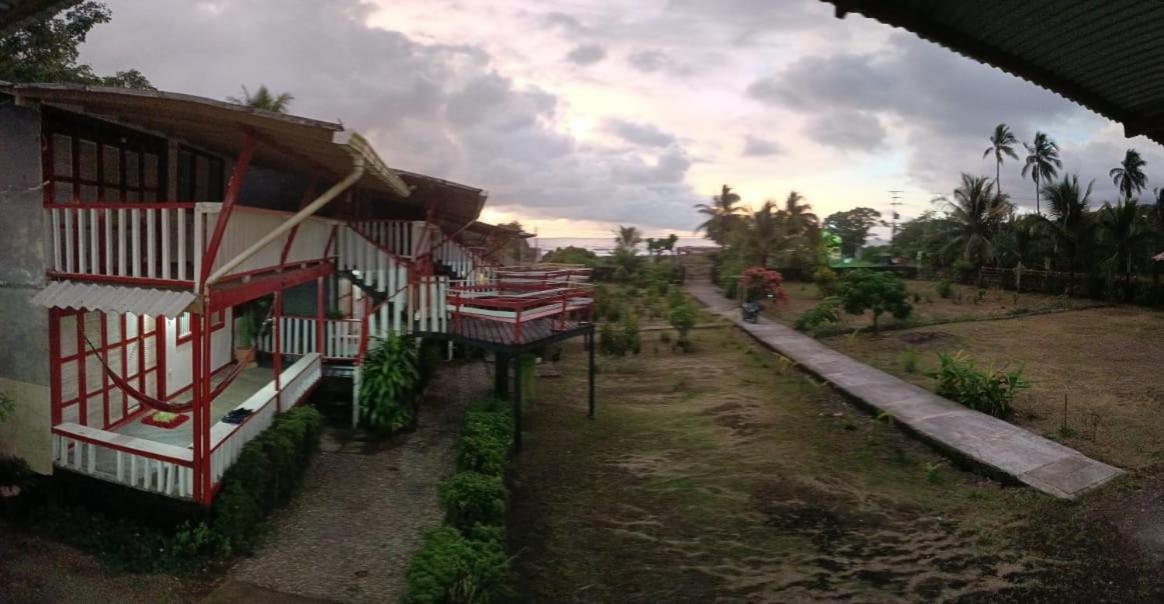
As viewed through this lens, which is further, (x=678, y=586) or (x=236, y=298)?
(x=236, y=298)

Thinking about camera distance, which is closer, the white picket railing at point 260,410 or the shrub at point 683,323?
the white picket railing at point 260,410

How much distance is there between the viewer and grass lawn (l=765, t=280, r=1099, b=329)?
23.7 meters

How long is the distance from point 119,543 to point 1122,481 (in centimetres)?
1162

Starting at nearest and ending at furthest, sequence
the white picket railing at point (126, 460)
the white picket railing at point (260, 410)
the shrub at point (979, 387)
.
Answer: the white picket railing at point (126, 460), the white picket railing at point (260, 410), the shrub at point (979, 387)

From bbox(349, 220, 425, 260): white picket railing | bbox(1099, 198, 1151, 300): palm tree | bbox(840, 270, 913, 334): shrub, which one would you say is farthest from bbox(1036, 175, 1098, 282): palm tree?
bbox(349, 220, 425, 260): white picket railing

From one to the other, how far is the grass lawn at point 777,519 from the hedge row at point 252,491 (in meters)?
2.78

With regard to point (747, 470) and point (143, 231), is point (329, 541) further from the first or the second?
point (747, 470)

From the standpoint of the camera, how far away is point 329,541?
741 centimetres

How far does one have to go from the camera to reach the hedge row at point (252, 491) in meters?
6.87

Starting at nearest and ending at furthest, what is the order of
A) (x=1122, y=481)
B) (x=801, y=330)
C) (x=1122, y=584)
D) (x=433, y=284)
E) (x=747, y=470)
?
A: (x=1122, y=584)
(x=1122, y=481)
(x=747, y=470)
(x=433, y=284)
(x=801, y=330)

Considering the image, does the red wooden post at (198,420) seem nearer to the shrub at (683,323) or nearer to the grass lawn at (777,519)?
the grass lawn at (777,519)

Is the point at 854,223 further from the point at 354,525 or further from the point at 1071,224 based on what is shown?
the point at 354,525

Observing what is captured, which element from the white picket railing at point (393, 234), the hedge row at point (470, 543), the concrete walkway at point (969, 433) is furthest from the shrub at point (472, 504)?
the white picket railing at point (393, 234)

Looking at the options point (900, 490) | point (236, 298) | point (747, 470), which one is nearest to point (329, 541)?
point (236, 298)
